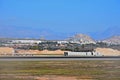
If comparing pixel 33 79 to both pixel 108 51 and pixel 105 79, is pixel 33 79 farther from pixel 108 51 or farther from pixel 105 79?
pixel 108 51

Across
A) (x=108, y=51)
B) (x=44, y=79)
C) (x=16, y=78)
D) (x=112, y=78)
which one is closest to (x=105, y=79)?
(x=112, y=78)

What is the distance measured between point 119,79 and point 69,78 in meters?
6.12

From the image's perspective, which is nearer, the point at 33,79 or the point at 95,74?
the point at 33,79

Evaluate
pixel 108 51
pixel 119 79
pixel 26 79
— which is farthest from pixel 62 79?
pixel 108 51

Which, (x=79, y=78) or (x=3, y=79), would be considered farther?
(x=79, y=78)

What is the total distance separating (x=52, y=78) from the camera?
131 feet

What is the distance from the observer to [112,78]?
130ft

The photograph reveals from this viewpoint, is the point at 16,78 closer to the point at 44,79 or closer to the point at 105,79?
the point at 44,79

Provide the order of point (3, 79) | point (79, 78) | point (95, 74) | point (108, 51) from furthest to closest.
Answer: point (108, 51) → point (95, 74) → point (79, 78) → point (3, 79)

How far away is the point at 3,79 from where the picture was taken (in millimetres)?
37656

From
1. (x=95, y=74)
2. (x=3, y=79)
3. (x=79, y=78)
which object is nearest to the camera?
(x=3, y=79)

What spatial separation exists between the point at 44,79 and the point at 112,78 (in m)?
8.36

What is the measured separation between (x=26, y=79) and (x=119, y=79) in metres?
11.1

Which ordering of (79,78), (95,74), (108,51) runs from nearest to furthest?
(79,78), (95,74), (108,51)
